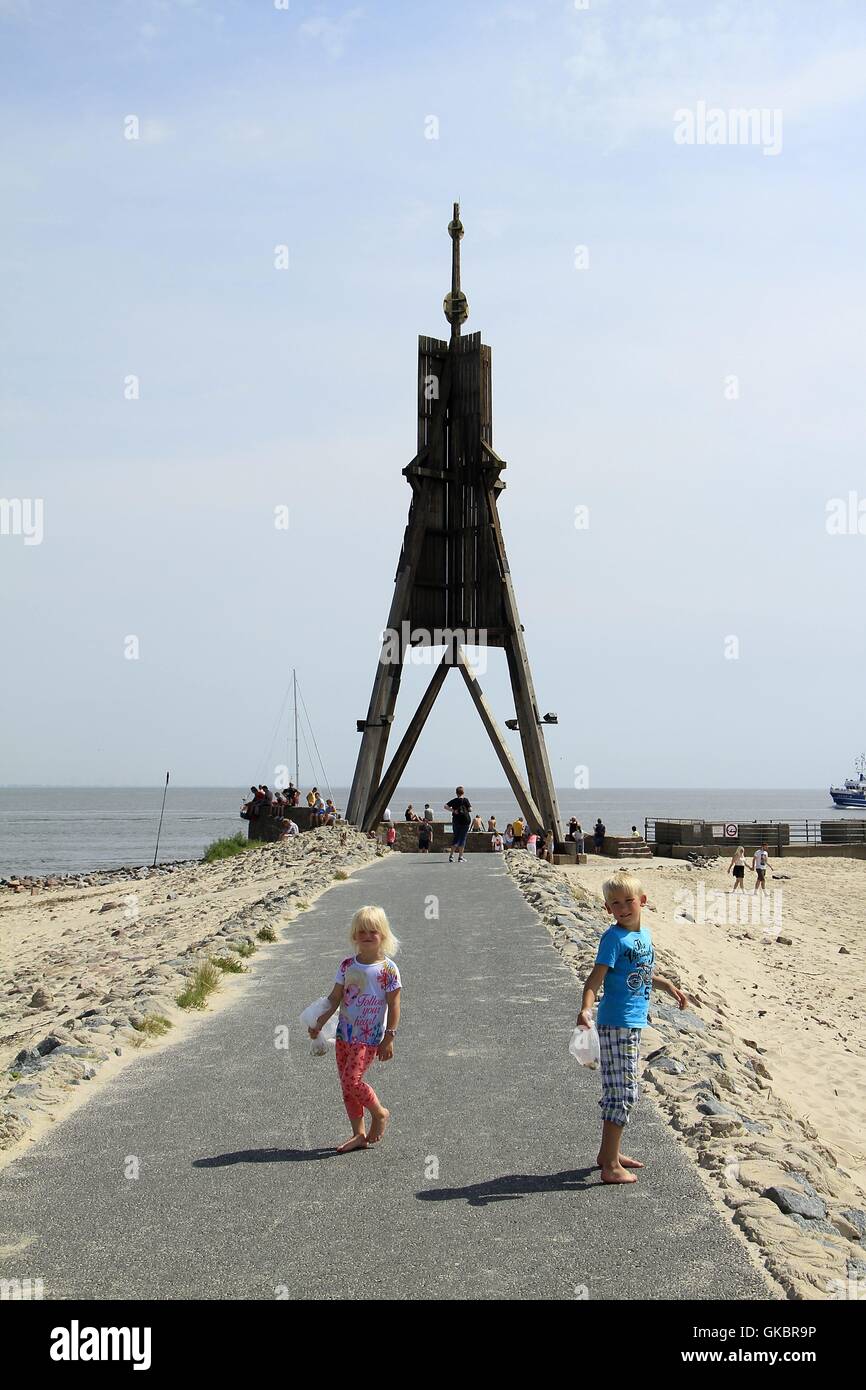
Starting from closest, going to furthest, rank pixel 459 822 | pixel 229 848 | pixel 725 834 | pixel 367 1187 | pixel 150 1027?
1. pixel 367 1187
2. pixel 150 1027
3. pixel 459 822
4. pixel 229 848
5. pixel 725 834

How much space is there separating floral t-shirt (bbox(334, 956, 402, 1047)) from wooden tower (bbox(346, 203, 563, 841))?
22.6 metres

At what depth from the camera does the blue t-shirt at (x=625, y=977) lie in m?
6.41

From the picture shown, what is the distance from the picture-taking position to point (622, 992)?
6.46 metres

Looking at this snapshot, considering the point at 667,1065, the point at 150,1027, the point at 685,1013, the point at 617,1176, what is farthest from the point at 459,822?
the point at 617,1176

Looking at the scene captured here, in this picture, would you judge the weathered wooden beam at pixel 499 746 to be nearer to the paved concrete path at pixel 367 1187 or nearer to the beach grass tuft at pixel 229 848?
the beach grass tuft at pixel 229 848

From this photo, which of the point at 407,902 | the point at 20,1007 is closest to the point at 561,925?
the point at 407,902

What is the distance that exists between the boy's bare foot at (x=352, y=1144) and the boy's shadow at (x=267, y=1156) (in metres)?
0.04

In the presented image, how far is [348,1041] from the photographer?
6.92 metres

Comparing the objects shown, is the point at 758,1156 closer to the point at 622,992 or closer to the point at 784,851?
the point at 622,992

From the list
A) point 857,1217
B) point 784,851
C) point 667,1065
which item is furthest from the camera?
point 784,851

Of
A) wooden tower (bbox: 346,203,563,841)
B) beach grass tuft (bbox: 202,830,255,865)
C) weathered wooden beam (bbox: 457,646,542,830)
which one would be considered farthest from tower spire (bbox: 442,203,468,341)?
beach grass tuft (bbox: 202,830,255,865)

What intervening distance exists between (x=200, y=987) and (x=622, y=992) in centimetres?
569

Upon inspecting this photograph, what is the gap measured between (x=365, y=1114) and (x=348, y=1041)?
1.67ft
